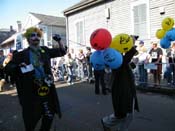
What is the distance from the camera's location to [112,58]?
5.22m

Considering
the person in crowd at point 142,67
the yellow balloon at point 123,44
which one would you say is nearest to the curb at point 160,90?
the person in crowd at point 142,67

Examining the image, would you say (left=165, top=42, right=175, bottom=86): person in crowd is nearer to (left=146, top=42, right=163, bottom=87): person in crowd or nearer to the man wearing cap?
(left=146, top=42, right=163, bottom=87): person in crowd

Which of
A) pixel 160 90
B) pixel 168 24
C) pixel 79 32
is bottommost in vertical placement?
pixel 160 90

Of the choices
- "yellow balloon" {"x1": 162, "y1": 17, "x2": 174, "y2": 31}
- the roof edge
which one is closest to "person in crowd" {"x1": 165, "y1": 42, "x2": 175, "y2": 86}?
"yellow balloon" {"x1": 162, "y1": 17, "x2": 174, "y2": 31}

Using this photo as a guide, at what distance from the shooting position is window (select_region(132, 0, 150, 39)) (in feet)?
54.2

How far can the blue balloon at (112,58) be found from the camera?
17.2ft

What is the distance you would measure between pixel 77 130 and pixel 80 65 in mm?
9833

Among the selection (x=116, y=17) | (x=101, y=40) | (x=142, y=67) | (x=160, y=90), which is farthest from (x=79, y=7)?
(x=101, y=40)

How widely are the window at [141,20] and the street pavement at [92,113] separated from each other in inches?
215

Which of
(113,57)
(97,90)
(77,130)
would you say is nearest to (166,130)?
(77,130)

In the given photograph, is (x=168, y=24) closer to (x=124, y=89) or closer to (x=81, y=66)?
(x=124, y=89)

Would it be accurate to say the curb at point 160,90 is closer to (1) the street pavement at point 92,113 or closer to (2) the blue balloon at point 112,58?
(1) the street pavement at point 92,113

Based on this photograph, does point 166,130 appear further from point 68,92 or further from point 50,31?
point 50,31

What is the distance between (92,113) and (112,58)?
143 inches
